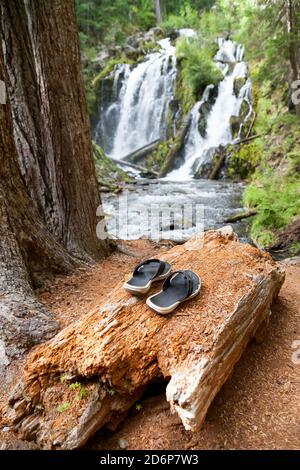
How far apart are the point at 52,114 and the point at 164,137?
15842 millimetres

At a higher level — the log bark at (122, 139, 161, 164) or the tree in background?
the tree in background

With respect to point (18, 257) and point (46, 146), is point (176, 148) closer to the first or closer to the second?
point (46, 146)

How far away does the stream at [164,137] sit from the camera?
8716 mm

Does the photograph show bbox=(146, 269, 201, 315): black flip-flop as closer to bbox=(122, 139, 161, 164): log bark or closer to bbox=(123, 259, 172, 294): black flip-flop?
bbox=(123, 259, 172, 294): black flip-flop

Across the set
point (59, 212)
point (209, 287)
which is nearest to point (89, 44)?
point (59, 212)

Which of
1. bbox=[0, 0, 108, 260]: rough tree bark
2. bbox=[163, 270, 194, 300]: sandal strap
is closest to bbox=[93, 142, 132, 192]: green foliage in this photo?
bbox=[0, 0, 108, 260]: rough tree bark

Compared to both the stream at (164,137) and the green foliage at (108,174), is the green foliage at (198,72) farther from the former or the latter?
the green foliage at (108,174)

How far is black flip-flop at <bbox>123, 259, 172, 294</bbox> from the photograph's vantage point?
2.47 meters

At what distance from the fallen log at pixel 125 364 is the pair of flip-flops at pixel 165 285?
0.07 meters

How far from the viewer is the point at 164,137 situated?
19.1 metres

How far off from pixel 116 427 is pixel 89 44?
29497 mm

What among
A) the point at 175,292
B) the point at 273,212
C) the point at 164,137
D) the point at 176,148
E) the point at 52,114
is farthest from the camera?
the point at 164,137

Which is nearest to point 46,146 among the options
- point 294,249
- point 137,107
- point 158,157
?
point 294,249

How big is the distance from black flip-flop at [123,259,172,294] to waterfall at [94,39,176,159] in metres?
17.5
